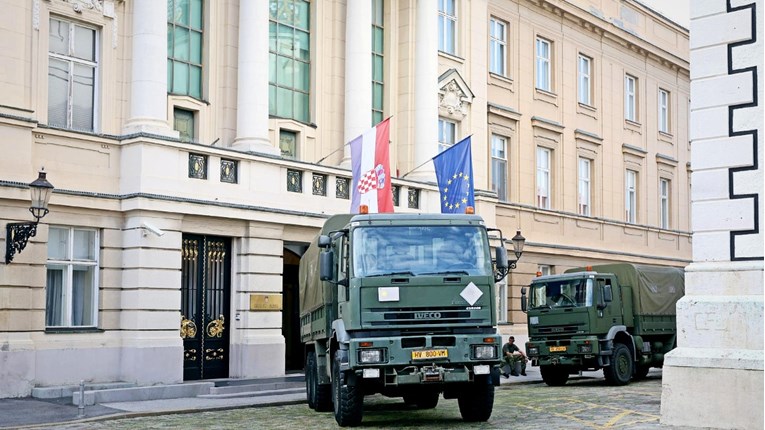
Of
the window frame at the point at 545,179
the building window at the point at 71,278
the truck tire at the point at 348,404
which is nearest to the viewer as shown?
the truck tire at the point at 348,404

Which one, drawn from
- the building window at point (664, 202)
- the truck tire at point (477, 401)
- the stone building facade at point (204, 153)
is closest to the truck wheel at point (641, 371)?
the stone building facade at point (204, 153)

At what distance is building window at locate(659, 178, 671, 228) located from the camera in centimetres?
4838

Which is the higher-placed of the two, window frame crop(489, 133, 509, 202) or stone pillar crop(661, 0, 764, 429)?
window frame crop(489, 133, 509, 202)

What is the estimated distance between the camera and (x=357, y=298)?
670 inches

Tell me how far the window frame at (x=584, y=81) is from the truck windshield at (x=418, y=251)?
85.8 feet

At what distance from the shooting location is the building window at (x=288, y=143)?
29625 mm

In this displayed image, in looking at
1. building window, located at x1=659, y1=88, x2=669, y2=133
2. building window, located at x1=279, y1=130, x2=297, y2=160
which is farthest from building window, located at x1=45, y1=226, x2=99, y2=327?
building window, located at x1=659, y1=88, x2=669, y2=133

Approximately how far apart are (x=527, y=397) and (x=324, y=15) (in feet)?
41.7

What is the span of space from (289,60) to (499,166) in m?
10.7

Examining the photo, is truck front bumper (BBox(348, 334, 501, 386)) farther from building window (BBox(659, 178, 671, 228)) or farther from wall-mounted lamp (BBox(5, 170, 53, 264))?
building window (BBox(659, 178, 671, 228))

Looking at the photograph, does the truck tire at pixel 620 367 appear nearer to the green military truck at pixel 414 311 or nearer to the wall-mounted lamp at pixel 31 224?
the green military truck at pixel 414 311

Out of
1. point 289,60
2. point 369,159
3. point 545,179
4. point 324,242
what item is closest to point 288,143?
point 289,60

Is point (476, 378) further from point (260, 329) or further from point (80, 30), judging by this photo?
point (80, 30)

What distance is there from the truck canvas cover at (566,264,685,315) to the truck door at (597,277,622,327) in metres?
0.73
